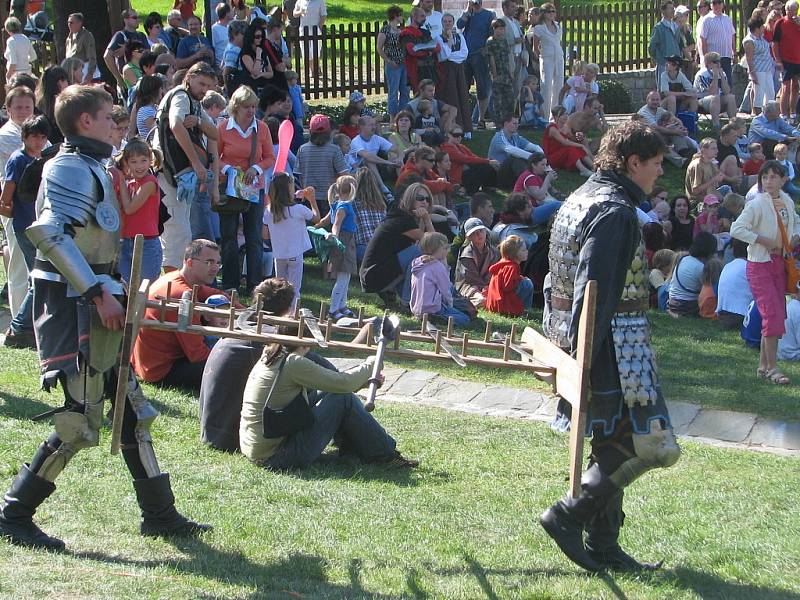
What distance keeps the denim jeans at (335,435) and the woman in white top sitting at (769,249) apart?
4034 millimetres

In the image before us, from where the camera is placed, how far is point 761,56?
69.2 feet

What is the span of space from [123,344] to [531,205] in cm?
939

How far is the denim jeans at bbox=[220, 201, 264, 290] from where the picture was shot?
36.0 ft

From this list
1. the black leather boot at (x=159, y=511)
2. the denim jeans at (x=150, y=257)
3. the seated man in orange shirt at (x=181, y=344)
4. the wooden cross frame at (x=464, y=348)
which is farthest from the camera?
the denim jeans at (x=150, y=257)

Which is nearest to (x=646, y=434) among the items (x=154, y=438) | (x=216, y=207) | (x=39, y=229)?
(x=39, y=229)

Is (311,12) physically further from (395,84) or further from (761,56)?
(761,56)

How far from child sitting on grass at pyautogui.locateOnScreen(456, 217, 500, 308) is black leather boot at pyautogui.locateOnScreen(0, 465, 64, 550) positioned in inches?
283

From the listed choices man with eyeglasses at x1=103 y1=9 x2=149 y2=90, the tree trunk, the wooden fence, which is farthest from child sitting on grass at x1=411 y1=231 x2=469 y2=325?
the wooden fence

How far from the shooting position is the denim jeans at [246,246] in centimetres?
1096

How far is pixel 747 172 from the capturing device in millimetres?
17078

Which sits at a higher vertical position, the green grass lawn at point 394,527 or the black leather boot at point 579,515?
the black leather boot at point 579,515

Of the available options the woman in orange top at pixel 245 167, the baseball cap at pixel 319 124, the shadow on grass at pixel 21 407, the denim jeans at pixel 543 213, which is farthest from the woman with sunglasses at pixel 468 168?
the shadow on grass at pixel 21 407

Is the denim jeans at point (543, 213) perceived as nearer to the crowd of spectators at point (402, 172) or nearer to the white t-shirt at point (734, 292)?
the crowd of spectators at point (402, 172)

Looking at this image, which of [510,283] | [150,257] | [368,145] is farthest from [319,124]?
[150,257]
